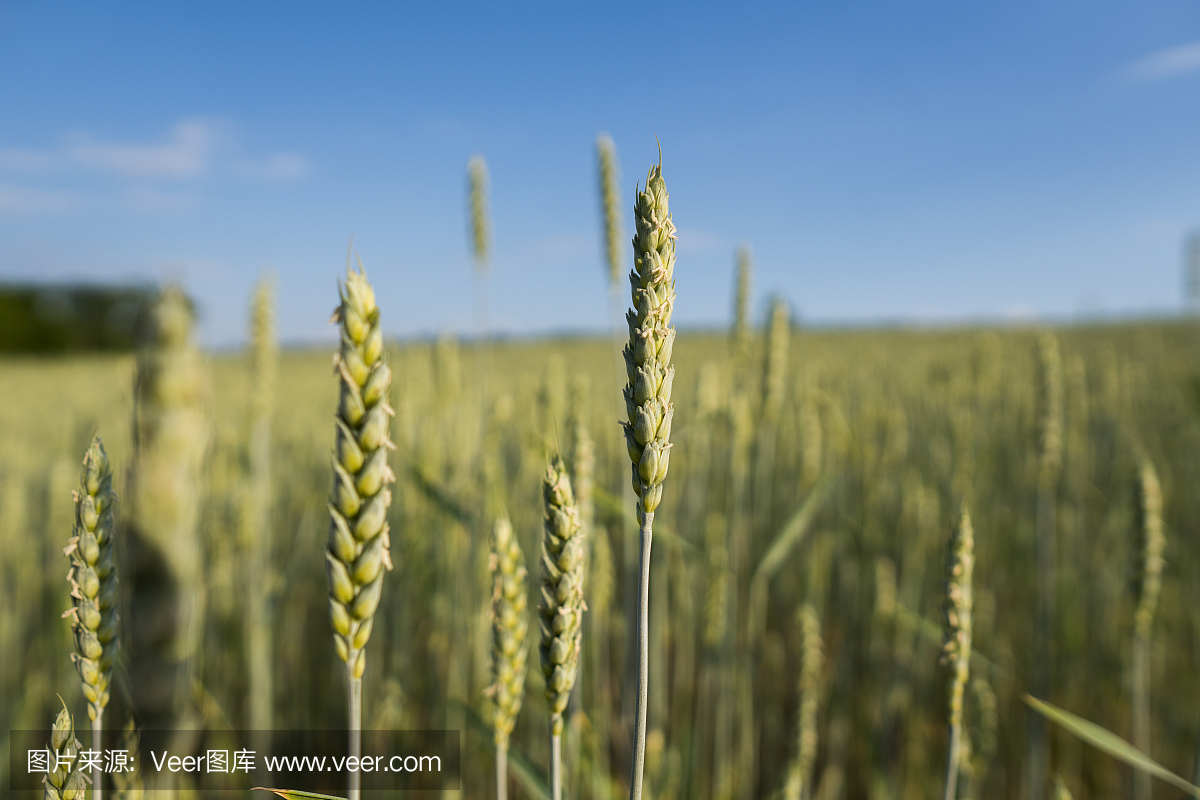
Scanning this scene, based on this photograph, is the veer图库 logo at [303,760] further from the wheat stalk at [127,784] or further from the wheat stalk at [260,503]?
the wheat stalk at [127,784]

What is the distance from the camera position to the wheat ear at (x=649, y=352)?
686 mm

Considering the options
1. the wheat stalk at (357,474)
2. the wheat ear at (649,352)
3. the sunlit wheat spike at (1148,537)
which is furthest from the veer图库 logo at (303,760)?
the sunlit wheat spike at (1148,537)

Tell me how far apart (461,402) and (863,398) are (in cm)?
527

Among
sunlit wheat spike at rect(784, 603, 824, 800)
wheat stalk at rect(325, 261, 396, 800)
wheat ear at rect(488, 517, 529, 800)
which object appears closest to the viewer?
wheat stalk at rect(325, 261, 396, 800)

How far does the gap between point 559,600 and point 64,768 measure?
0.61 metres

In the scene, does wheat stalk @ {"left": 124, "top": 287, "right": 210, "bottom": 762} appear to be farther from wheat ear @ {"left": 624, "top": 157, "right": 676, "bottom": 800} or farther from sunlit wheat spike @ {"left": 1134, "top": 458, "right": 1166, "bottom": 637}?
sunlit wheat spike @ {"left": 1134, "top": 458, "right": 1166, "bottom": 637}

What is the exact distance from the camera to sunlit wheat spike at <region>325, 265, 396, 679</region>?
0.62 meters

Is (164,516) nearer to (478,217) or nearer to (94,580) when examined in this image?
(94,580)

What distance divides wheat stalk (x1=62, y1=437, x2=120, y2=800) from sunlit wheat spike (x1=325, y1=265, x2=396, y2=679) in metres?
0.29

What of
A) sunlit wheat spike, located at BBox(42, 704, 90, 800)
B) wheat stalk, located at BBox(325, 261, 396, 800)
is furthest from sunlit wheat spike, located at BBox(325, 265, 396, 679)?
sunlit wheat spike, located at BBox(42, 704, 90, 800)

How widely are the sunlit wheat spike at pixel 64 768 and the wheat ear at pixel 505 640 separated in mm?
485

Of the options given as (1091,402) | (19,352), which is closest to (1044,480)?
(1091,402)

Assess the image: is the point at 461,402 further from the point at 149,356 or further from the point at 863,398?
the point at 863,398

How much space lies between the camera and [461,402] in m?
2.93
